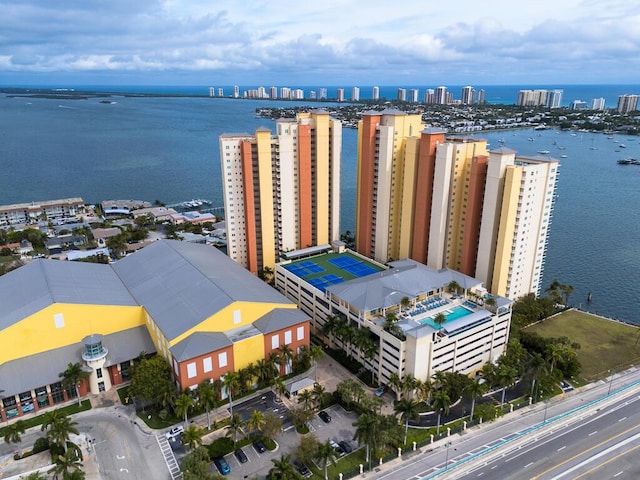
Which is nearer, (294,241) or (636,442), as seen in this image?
(636,442)

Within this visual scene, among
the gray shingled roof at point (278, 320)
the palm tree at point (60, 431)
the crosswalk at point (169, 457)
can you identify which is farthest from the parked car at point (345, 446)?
the palm tree at point (60, 431)

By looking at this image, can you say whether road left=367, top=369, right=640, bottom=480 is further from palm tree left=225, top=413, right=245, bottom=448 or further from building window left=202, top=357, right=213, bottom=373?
building window left=202, top=357, right=213, bottom=373

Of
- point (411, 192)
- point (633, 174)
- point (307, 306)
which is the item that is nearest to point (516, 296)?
point (411, 192)

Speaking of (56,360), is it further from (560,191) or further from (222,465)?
(560,191)

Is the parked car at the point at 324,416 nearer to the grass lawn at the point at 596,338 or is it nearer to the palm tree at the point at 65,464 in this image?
the palm tree at the point at 65,464

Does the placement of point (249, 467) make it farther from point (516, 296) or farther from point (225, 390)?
point (516, 296)

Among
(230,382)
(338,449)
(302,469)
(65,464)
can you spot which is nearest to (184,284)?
(230,382)
